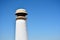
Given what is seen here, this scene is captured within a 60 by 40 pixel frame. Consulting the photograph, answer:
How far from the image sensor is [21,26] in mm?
4512

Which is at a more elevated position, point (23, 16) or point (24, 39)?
point (23, 16)

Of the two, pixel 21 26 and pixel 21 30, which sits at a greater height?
pixel 21 26

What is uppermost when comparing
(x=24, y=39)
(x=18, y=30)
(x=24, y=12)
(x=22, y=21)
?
(x=24, y=12)

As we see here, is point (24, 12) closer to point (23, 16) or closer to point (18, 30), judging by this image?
point (23, 16)

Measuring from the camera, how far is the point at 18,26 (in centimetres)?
454

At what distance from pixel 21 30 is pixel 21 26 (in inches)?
6.7

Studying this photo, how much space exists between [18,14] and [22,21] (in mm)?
353

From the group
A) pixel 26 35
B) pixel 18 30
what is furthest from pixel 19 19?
pixel 26 35

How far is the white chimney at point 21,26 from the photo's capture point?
4.39 meters

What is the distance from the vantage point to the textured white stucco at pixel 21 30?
4.42m

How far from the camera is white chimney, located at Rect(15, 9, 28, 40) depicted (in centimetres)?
439

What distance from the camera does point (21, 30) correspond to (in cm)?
449

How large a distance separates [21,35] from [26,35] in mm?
253

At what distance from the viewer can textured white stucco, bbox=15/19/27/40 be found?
4.42 metres
